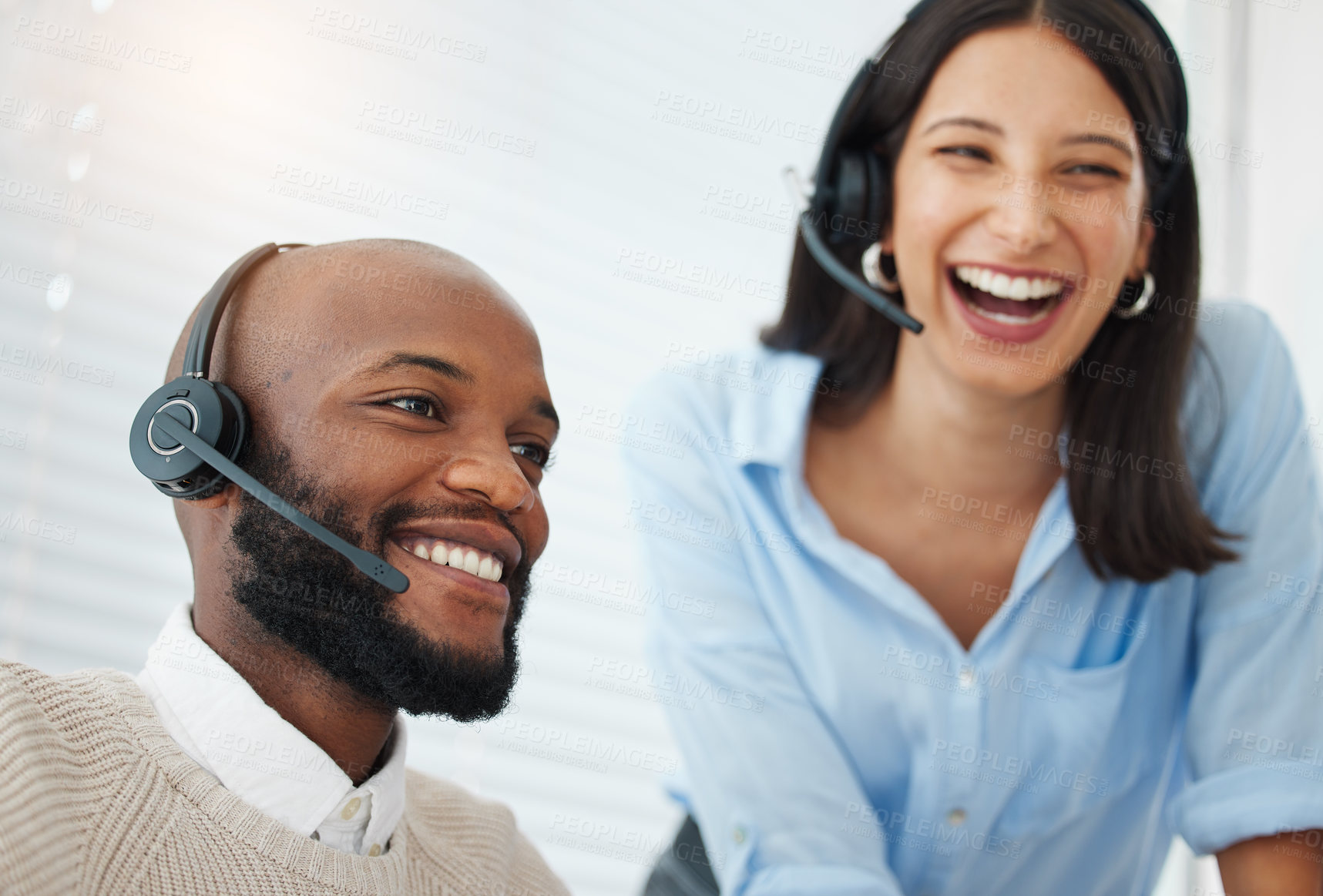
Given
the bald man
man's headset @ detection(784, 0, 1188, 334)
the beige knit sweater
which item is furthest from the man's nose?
man's headset @ detection(784, 0, 1188, 334)

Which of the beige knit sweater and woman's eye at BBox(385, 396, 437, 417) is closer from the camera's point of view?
the beige knit sweater

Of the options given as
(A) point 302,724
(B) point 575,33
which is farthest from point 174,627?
(B) point 575,33

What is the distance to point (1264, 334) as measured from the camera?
135cm

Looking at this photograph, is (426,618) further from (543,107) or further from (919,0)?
(919,0)

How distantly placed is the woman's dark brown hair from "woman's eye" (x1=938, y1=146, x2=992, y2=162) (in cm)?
6

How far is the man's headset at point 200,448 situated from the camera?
2.54ft

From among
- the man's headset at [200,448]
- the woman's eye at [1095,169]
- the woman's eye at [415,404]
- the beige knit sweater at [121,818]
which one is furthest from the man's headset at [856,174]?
the beige knit sweater at [121,818]

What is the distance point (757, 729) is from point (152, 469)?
2.46 feet

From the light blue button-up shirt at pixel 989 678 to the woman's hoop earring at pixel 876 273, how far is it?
0.22 m

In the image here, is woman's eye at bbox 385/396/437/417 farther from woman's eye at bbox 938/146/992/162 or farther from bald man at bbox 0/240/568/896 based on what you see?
woman's eye at bbox 938/146/992/162

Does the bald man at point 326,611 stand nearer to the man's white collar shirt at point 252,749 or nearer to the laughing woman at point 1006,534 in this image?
the man's white collar shirt at point 252,749

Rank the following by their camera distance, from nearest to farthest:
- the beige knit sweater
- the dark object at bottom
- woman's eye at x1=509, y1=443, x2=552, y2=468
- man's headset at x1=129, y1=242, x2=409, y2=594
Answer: the beige knit sweater < man's headset at x1=129, y1=242, x2=409, y2=594 < woman's eye at x1=509, y1=443, x2=552, y2=468 < the dark object at bottom

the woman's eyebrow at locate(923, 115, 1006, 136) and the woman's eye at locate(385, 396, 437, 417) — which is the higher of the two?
the woman's eyebrow at locate(923, 115, 1006, 136)

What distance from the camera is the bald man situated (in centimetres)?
75
